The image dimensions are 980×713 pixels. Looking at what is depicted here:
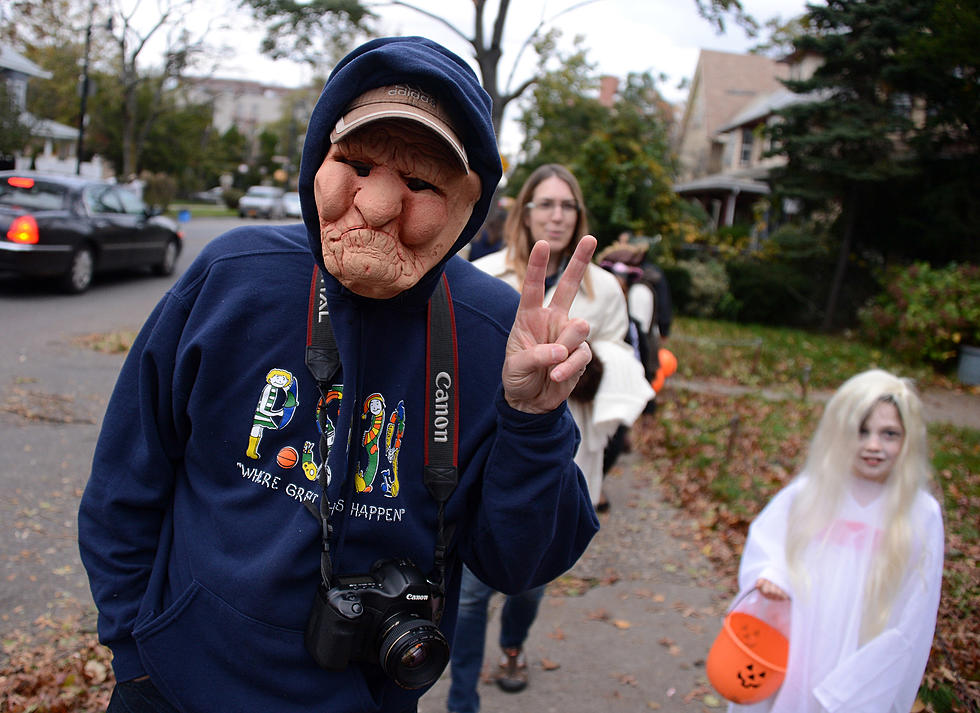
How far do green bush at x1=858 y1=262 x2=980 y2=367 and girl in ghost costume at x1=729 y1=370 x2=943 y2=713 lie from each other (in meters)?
10.2

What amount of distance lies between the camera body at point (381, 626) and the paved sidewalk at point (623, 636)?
219cm

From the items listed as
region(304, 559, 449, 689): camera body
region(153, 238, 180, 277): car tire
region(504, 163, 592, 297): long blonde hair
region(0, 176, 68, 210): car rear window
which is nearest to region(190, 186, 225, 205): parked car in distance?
region(153, 238, 180, 277): car tire

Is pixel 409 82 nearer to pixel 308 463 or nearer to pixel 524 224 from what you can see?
pixel 308 463

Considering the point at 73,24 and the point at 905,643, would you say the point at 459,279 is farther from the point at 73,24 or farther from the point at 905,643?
the point at 73,24

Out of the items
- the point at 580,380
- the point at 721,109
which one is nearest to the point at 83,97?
the point at 580,380

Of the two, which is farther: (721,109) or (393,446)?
(721,109)

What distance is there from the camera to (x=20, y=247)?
10.7 meters

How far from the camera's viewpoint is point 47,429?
6.27 metres

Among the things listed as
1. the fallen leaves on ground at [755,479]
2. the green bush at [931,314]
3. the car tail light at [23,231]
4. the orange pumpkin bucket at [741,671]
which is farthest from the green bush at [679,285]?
the orange pumpkin bucket at [741,671]

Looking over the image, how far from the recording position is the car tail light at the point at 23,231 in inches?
419

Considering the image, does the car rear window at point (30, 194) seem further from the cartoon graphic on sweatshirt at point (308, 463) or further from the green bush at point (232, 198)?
the green bush at point (232, 198)

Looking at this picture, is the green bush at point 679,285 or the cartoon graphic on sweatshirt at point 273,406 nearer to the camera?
the cartoon graphic on sweatshirt at point 273,406

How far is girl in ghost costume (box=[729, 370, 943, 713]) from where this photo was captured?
2725 mm

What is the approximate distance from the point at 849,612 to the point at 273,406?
2273 mm
